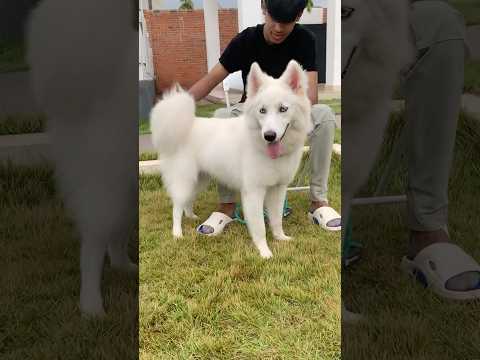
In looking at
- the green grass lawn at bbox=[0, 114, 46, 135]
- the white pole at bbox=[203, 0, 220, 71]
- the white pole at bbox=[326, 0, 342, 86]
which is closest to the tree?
the white pole at bbox=[203, 0, 220, 71]

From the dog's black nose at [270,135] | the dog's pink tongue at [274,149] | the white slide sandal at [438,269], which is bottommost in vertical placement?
the white slide sandal at [438,269]

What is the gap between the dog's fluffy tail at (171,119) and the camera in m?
0.88

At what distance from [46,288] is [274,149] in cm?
82

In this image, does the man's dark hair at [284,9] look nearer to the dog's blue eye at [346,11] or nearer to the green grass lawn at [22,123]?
the dog's blue eye at [346,11]

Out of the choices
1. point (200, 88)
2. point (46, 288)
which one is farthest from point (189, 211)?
point (46, 288)

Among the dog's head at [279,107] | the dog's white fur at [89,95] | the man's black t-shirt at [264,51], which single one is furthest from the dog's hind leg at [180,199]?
the dog's white fur at [89,95]

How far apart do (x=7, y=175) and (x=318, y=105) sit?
2.50 feet

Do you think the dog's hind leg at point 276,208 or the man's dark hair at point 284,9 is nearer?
the man's dark hair at point 284,9

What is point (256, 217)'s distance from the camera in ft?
4.46

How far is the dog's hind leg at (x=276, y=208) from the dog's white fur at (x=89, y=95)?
0.84m

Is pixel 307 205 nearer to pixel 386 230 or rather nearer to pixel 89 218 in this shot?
pixel 386 230

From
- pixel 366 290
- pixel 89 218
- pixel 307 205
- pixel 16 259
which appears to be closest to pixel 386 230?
pixel 366 290

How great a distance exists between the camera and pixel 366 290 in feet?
1.90

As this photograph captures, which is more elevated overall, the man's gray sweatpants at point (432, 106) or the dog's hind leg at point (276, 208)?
the man's gray sweatpants at point (432, 106)
